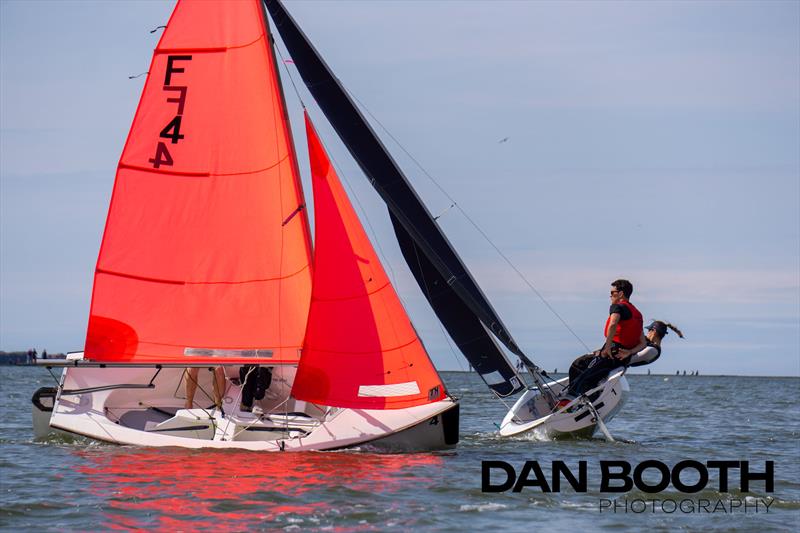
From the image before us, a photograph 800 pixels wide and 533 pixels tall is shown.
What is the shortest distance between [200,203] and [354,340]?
4.27 metres

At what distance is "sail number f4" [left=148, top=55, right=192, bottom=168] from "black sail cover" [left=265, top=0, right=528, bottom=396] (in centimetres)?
296

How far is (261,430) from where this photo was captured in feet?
75.8

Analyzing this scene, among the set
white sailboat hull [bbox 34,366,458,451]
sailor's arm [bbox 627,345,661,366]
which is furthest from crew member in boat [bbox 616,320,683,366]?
white sailboat hull [bbox 34,366,458,451]

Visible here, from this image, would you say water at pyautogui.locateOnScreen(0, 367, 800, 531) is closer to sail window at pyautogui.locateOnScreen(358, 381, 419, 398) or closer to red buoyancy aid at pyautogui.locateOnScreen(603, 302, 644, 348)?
sail window at pyautogui.locateOnScreen(358, 381, 419, 398)

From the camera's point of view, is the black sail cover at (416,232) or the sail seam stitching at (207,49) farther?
the black sail cover at (416,232)

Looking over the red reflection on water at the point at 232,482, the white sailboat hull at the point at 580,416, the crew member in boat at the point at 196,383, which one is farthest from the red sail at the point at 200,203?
the white sailboat hull at the point at 580,416

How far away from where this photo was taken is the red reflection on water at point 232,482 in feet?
55.2

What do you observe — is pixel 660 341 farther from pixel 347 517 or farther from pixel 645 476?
pixel 347 517

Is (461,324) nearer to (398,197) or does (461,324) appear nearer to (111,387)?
(398,197)

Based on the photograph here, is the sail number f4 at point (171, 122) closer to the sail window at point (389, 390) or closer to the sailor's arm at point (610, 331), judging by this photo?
the sail window at point (389, 390)

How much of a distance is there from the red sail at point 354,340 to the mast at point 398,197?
3762 millimetres

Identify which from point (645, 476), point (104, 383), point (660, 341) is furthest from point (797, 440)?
point (104, 383)

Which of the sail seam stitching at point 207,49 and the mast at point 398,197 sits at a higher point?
the sail seam stitching at point 207,49

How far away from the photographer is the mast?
86.3ft
